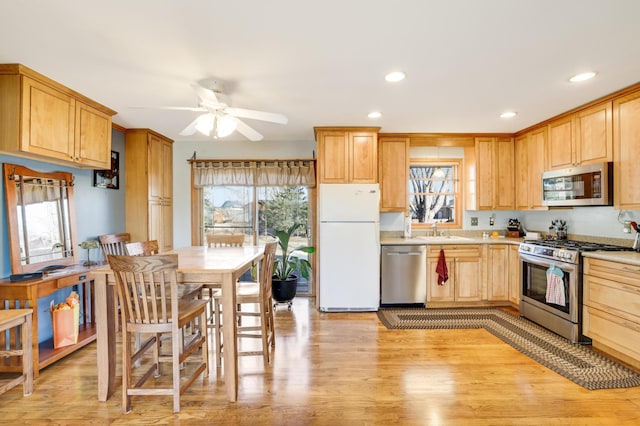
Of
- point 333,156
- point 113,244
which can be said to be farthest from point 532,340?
point 113,244

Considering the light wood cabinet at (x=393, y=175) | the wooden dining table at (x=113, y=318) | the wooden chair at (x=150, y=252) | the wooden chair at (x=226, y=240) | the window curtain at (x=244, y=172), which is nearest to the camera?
the wooden dining table at (x=113, y=318)

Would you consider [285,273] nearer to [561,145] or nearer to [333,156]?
[333,156]

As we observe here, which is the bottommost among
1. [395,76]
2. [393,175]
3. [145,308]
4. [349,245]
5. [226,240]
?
[145,308]

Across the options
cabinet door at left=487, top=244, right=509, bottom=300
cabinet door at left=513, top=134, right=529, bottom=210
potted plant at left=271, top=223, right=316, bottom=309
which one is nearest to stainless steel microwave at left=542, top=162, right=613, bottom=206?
cabinet door at left=513, top=134, right=529, bottom=210

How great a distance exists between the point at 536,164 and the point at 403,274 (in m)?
2.15

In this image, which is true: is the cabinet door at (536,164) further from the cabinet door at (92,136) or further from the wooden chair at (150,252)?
the cabinet door at (92,136)

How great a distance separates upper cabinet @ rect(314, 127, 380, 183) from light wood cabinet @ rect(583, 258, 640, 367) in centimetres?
237

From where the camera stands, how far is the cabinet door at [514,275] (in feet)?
13.5

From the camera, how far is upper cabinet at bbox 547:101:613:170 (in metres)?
3.15

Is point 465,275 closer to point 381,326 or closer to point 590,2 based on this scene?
point 381,326

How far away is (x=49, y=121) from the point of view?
273cm

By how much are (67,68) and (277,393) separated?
284cm

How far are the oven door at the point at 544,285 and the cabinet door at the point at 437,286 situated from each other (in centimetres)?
79

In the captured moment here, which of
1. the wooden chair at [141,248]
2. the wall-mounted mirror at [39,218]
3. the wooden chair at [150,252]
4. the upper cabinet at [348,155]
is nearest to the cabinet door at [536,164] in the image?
the upper cabinet at [348,155]
